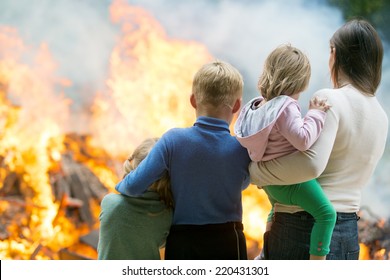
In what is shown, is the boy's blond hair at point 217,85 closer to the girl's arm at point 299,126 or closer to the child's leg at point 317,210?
the girl's arm at point 299,126

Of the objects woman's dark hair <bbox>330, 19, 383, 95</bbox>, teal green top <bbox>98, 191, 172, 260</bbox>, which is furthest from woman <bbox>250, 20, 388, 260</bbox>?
teal green top <bbox>98, 191, 172, 260</bbox>

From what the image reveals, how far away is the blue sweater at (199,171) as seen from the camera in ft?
6.25

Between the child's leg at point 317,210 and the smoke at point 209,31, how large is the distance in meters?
1.51

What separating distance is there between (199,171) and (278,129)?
33 cm

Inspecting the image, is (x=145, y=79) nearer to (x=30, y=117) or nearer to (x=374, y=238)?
(x=30, y=117)

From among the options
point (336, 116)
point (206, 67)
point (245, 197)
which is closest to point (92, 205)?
point (245, 197)

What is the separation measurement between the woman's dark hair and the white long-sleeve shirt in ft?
0.17

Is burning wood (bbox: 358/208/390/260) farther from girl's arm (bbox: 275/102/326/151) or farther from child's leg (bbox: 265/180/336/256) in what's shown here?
girl's arm (bbox: 275/102/326/151)

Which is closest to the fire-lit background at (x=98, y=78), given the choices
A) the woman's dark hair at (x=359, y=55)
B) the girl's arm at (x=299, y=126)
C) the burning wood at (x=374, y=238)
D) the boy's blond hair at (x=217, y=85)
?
the burning wood at (x=374, y=238)

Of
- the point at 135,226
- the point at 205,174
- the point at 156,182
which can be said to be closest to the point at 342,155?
the point at 205,174

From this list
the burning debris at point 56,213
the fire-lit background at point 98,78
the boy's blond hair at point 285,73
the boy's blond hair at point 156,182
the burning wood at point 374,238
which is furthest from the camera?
the fire-lit background at point 98,78

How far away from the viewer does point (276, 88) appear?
72.8 inches

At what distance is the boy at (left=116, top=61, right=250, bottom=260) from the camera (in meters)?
1.91
